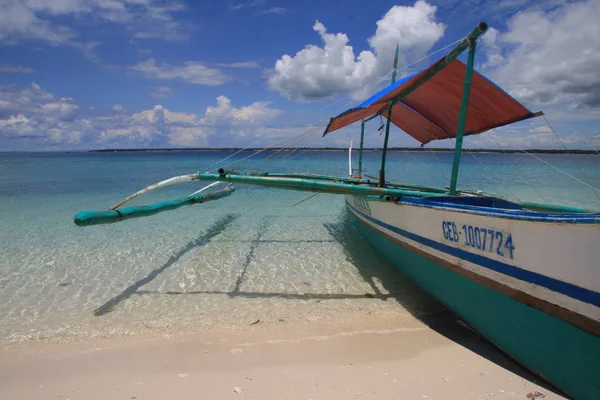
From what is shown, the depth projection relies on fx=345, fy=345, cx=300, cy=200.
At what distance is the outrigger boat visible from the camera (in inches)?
105

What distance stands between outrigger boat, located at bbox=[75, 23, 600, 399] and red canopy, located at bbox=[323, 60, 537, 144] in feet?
0.11

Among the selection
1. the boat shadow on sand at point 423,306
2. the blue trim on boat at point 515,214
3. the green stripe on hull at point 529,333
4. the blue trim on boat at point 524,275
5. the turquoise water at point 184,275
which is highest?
the blue trim on boat at point 515,214

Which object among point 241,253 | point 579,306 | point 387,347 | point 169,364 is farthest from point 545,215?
point 241,253

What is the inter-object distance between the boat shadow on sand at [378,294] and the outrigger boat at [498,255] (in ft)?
0.61

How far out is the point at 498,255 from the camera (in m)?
3.33

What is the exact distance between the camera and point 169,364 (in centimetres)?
368

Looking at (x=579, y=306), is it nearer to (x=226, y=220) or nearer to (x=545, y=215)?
(x=545, y=215)

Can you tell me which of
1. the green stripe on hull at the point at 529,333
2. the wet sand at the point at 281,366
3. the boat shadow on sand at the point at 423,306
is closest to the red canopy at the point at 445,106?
the green stripe on hull at the point at 529,333

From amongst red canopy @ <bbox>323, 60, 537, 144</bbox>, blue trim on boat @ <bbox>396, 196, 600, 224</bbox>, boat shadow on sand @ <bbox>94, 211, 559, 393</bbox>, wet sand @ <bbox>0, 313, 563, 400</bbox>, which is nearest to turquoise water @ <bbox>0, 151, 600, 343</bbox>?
boat shadow on sand @ <bbox>94, 211, 559, 393</bbox>

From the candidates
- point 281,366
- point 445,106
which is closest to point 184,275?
point 281,366

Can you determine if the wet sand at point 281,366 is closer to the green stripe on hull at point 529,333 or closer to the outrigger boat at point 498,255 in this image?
the green stripe on hull at point 529,333

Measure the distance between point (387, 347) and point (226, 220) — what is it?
8.20 meters

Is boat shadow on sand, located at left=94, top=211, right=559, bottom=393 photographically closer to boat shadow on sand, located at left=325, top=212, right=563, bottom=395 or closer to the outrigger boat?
boat shadow on sand, located at left=325, top=212, right=563, bottom=395

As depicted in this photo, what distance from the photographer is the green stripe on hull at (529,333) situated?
2707 mm
